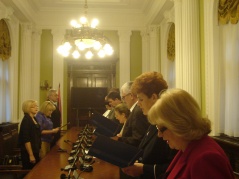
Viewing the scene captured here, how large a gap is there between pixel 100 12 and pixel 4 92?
410 cm

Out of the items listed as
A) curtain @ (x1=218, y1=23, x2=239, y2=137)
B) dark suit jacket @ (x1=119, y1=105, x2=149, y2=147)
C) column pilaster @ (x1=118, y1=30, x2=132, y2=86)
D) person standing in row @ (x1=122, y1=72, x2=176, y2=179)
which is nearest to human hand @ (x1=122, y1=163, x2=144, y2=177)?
person standing in row @ (x1=122, y1=72, x2=176, y2=179)

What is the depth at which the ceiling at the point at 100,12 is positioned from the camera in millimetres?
9508

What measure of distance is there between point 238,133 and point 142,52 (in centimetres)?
613

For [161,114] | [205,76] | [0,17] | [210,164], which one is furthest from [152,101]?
[0,17]

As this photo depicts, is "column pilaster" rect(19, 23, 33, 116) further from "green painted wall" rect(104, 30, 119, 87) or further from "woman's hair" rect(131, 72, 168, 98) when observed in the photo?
"woman's hair" rect(131, 72, 168, 98)

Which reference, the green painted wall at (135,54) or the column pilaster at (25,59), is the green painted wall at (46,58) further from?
the green painted wall at (135,54)

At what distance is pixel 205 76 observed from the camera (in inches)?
211

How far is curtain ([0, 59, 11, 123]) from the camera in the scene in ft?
27.0

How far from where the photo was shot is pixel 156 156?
79.1 inches

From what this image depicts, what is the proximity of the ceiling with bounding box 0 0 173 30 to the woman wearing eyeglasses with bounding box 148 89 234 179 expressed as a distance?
26.5 feet

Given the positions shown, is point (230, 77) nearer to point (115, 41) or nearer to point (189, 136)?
point (189, 136)

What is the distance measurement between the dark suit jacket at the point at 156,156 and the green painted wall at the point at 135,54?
8.27 metres

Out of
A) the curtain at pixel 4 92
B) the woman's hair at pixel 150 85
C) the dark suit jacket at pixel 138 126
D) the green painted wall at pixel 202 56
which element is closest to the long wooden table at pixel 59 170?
the dark suit jacket at pixel 138 126

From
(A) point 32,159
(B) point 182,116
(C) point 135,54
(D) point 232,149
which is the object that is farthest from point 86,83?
(B) point 182,116
